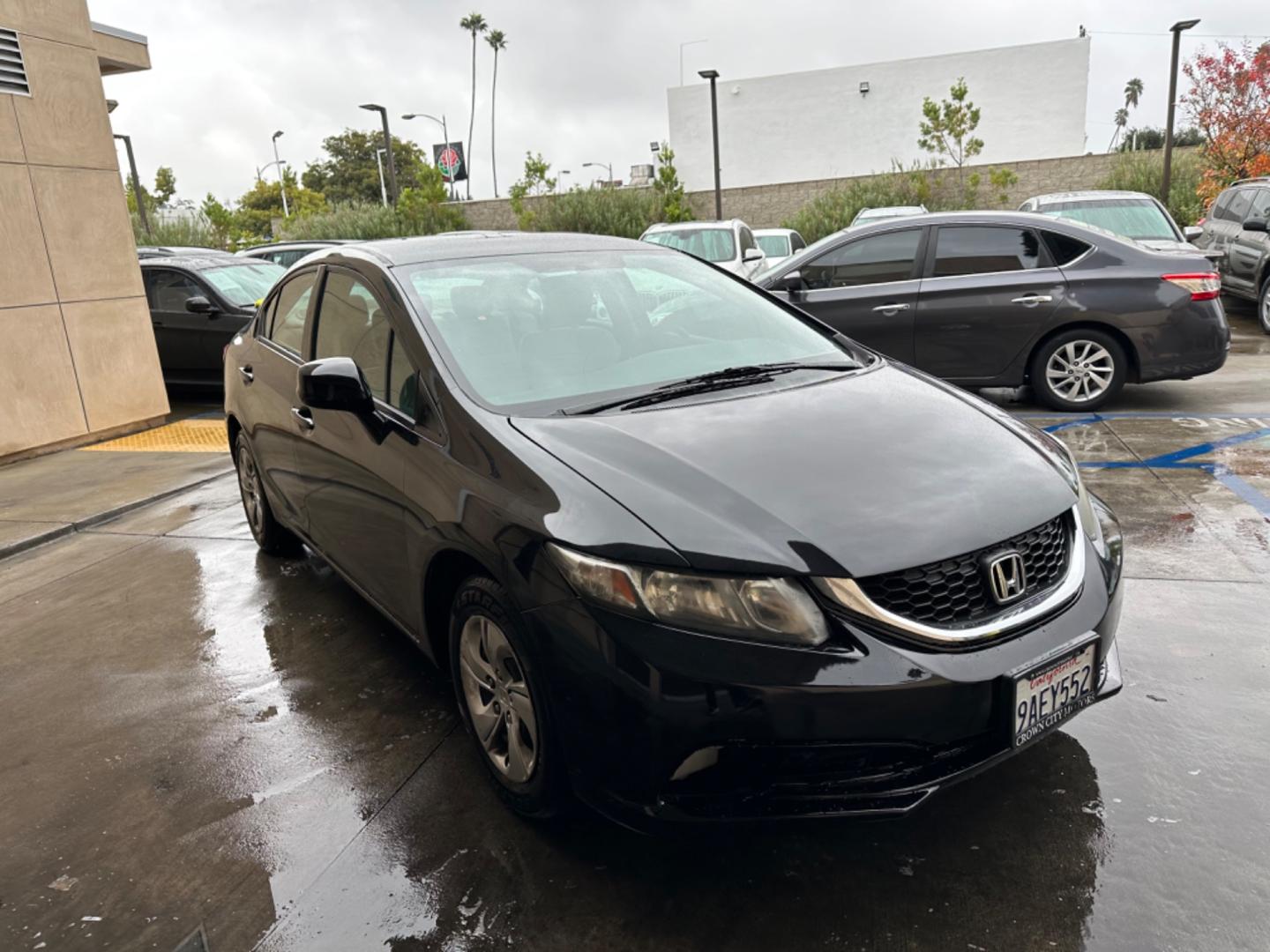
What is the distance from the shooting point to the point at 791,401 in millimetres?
2873

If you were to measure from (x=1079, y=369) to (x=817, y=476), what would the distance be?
575 centimetres

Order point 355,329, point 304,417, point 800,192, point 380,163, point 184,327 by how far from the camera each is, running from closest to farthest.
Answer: point 355,329 < point 304,417 < point 184,327 < point 800,192 < point 380,163

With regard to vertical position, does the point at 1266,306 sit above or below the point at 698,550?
below

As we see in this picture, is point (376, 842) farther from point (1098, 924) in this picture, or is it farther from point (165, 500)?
point (165, 500)

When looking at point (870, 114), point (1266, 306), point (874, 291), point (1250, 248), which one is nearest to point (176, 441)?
point (874, 291)

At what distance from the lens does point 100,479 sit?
23.9 ft

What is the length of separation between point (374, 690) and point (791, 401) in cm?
192

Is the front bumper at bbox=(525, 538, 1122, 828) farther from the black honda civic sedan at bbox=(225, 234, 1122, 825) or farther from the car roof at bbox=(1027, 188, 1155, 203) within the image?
the car roof at bbox=(1027, 188, 1155, 203)

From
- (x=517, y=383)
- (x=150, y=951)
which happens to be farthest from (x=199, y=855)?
(x=517, y=383)

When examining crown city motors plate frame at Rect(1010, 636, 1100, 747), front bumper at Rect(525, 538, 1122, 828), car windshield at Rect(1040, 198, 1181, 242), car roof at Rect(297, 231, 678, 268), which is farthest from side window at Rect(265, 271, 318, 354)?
car windshield at Rect(1040, 198, 1181, 242)

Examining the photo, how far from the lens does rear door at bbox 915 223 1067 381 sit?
7184mm

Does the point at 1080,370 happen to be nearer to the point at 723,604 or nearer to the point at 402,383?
the point at 402,383

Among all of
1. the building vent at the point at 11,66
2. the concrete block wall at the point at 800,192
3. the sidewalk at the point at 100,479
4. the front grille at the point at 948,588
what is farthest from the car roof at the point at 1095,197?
the concrete block wall at the point at 800,192

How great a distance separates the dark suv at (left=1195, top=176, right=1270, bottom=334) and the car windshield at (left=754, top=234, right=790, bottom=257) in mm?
7119
